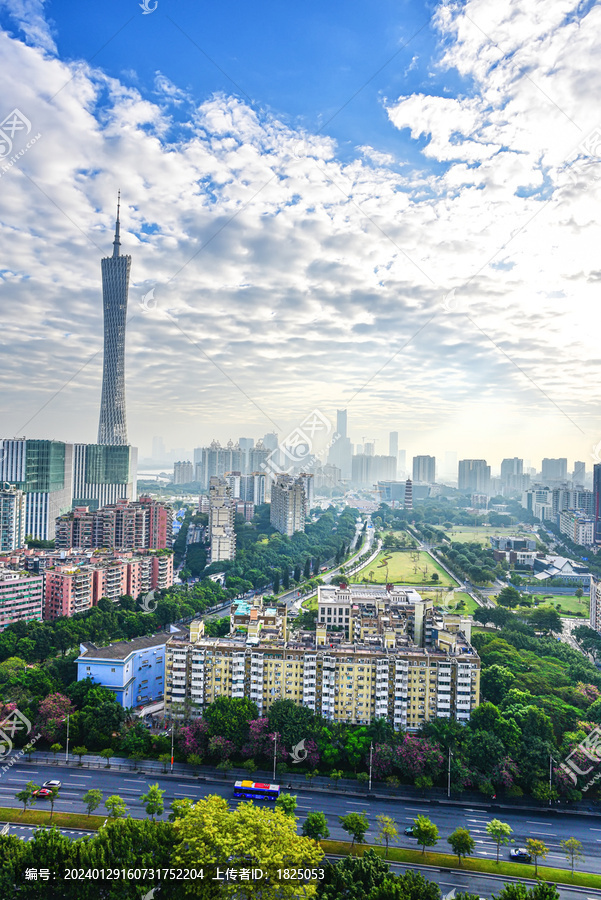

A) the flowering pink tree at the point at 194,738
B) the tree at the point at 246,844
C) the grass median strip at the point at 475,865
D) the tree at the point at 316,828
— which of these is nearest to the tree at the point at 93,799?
the flowering pink tree at the point at 194,738

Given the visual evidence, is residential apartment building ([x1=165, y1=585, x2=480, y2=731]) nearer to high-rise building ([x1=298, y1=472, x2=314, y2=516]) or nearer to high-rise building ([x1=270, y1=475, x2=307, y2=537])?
high-rise building ([x1=270, y1=475, x2=307, y2=537])

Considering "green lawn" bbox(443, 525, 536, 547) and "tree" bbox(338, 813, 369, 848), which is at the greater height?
"green lawn" bbox(443, 525, 536, 547)

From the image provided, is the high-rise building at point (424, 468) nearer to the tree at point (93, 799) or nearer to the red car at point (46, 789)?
the red car at point (46, 789)

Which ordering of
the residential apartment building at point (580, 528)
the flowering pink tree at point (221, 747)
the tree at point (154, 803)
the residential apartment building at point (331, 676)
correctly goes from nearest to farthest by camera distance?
the tree at point (154, 803)
the flowering pink tree at point (221, 747)
the residential apartment building at point (331, 676)
the residential apartment building at point (580, 528)

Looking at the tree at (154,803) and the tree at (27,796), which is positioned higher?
the tree at (154,803)

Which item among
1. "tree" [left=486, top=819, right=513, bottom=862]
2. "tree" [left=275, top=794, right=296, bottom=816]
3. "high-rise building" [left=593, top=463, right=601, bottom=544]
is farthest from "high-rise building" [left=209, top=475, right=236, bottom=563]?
"high-rise building" [left=593, top=463, right=601, bottom=544]

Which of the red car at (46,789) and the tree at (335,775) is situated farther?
the tree at (335,775)
